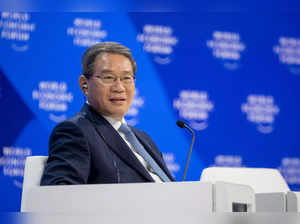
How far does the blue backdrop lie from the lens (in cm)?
435

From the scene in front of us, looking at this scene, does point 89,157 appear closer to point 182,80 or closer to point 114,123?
point 114,123

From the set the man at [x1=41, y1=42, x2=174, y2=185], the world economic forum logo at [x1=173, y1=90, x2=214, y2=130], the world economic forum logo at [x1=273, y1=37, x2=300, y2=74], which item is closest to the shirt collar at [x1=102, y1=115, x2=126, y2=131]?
the man at [x1=41, y1=42, x2=174, y2=185]

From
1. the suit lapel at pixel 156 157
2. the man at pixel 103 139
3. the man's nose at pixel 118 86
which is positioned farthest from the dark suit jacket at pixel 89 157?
the suit lapel at pixel 156 157

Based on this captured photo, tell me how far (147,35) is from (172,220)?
14.1 feet

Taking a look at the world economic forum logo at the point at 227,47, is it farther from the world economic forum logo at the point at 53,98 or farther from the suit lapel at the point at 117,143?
the suit lapel at the point at 117,143

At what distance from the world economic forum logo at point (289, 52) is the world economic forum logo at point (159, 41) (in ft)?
3.43

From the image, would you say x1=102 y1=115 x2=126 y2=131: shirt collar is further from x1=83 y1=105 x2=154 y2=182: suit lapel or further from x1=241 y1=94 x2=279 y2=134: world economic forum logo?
x1=241 y1=94 x2=279 y2=134: world economic forum logo

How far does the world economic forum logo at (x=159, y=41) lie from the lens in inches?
180

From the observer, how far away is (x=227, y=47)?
4.68 metres

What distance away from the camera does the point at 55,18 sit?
4492 millimetres

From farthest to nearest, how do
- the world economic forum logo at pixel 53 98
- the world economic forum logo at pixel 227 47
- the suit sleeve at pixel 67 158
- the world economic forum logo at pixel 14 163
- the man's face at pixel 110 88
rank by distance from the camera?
the world economic forum logo at pixel 227 47 < the world economic forum logo at pixel 53 98 < the world economic forum logo at pixel 14 163 < the man's face at pixel 110 88 < the suit sleeve at pixel 67 158

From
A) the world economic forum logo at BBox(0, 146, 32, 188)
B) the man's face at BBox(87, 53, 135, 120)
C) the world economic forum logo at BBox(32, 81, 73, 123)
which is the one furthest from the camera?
the world economic forum logo at BBox(32, 81, 73, 123)

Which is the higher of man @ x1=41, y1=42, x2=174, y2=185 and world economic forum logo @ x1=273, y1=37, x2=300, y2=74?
world economic forum logo @ x1=273, y1=37, x2=300, y2=74

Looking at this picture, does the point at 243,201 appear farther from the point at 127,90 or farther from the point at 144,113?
the point at 144,113
